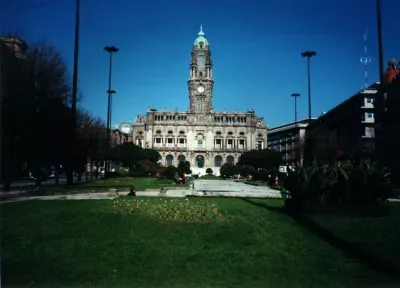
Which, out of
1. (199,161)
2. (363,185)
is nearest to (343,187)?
(363,185)

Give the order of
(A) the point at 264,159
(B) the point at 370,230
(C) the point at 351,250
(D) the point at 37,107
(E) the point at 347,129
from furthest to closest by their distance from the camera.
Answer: (A) the point at 264,159 < (E) the point at 347,129 < (D) the point at 37,107 < (B) the point at 370,230 < (C) the point at 351,250

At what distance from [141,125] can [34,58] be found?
91.8 metres

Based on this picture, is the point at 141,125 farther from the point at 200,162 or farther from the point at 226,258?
the point at 226,258

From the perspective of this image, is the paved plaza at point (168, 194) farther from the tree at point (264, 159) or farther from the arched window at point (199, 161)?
the arched window at point (199, 161)

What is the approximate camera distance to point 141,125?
10288cm

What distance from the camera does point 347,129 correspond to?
901 inches

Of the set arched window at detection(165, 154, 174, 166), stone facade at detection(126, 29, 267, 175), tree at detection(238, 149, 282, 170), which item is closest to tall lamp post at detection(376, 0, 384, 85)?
tree at detection(238, 149, 282, 170)

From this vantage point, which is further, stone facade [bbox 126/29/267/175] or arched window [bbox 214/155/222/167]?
arched window [bbox 214/155/222/167]

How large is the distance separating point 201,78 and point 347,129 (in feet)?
264

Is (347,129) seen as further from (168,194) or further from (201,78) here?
(201,78)

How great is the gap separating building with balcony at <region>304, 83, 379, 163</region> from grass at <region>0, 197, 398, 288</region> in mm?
10332

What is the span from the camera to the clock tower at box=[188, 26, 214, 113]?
100438 mm

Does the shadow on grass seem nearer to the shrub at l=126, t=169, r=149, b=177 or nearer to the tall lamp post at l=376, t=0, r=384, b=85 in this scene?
the tall lamp post at l=376, t=0, r=384, b=85

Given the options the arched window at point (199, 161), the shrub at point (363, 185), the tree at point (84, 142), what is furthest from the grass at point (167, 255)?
the arched window at point (199, 161)
